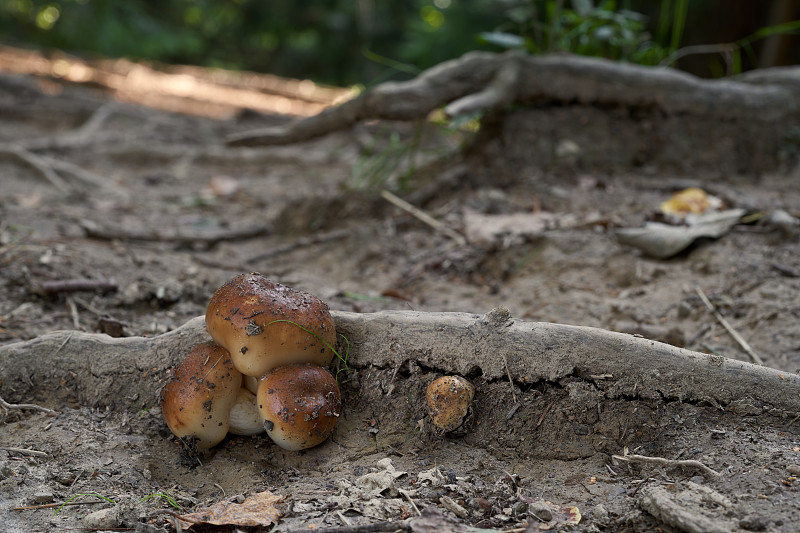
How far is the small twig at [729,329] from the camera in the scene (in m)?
2.63

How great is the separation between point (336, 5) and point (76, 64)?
409cm

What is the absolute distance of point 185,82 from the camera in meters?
10.3

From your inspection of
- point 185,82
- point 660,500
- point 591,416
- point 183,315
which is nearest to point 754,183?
point 591,416

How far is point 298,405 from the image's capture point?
78.7 inches

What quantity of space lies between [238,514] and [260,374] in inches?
18.1

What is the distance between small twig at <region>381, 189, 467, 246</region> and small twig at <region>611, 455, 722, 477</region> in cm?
219

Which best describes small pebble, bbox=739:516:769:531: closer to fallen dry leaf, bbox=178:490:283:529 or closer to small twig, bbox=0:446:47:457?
fallen dry leaf, bbox=178:490:283:529

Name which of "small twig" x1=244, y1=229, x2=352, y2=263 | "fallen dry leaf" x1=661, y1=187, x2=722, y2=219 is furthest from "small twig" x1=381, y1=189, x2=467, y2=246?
"fallen dry leaf" x1=661, y1=187, x2=722, y2=219

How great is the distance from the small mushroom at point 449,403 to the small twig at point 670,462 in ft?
1.54

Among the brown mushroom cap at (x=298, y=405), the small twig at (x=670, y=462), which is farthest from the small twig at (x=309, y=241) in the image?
the small twig at (x=670, y=462)

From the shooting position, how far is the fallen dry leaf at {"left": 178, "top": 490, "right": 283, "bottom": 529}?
5.65 ft

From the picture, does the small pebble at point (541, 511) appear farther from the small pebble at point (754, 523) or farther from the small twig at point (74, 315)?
the small twig at point (74, 315)

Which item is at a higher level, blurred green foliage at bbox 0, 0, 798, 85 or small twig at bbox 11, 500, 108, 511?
blurred green foliage at bbox 0, 0, 798, 85

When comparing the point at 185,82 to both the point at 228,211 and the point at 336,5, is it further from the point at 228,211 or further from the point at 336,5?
the point at 228,211
